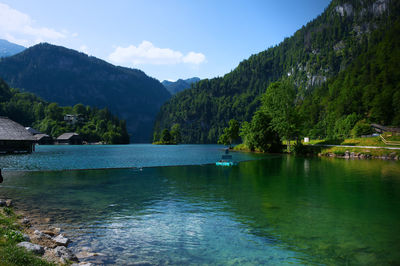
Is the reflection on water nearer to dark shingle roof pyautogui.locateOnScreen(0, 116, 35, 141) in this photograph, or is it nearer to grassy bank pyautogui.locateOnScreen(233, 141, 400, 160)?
dark shingle roof pyautogui.locateOnScreen(0, 116, 35, 141)

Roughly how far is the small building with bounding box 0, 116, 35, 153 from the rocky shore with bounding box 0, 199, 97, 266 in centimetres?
8217

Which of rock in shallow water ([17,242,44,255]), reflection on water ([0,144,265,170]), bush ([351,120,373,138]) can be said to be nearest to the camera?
rock in shallow water ([17,242,44,255])

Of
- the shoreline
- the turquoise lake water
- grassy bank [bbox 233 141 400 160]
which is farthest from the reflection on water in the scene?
the turquoise lake water

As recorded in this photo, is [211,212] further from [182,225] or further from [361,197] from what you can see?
[361,197]

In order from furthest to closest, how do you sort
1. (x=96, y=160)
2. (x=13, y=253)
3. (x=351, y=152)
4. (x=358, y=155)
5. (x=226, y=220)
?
1. (x=351, y=152)
2. (x=358, y=155)
3. (x=96, y=160)
4. (x=226, y=220)
5. (x=13, y=253)

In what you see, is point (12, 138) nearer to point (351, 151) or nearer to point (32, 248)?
point (32, 248)

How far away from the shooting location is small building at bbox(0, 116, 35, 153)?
83.9 m

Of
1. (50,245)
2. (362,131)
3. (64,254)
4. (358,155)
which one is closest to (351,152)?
(358,155)

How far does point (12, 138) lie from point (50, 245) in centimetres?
8749

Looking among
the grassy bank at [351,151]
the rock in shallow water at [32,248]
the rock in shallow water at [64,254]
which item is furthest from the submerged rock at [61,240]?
the grassy bank at [351,151]

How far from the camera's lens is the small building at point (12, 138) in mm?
83938

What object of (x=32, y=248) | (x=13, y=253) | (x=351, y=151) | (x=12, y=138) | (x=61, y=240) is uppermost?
(x=12, y=138)

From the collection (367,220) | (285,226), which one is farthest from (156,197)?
(367,220)

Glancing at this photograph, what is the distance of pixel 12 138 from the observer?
8456 cm
